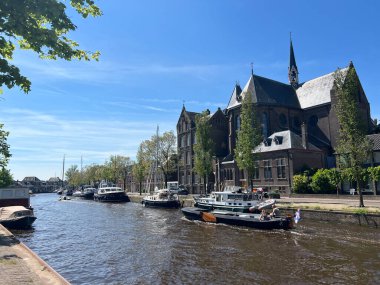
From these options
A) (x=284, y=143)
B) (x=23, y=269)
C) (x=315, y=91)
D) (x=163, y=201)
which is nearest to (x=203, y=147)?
(x=163, y=201)

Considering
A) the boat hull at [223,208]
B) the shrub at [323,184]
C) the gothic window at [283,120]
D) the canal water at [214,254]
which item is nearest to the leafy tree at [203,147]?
the boat hull at [223,208]

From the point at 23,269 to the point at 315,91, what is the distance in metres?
71.8

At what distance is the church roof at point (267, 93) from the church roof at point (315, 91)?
1.67 meters

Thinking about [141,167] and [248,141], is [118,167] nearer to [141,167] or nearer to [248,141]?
[141,167]

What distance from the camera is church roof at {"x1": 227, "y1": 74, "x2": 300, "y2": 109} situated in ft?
233

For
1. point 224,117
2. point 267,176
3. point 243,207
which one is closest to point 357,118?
point 243,207

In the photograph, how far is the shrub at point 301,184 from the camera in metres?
51.2

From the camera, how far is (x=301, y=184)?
51.7 metres

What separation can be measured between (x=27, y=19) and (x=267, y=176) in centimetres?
5484

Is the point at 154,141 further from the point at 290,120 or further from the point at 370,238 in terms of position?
the point at 370,238

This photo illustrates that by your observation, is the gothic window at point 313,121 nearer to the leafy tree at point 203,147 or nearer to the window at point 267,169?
the window at point 267,169

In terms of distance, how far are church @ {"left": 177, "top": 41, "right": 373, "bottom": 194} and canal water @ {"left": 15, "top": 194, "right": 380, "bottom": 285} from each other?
2650cm

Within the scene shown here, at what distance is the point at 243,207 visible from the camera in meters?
34.6

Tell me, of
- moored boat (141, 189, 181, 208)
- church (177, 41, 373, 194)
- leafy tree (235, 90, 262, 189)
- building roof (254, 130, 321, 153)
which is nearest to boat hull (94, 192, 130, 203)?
church (177, 41, 373, 194)
